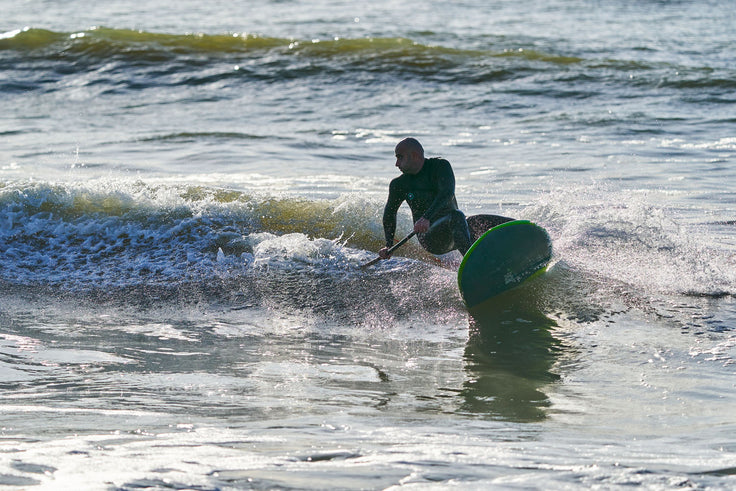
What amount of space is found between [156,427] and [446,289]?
357 centimetres

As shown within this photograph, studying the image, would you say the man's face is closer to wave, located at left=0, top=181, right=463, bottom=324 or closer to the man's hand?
the man's hand

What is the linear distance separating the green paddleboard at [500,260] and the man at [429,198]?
0.43 m

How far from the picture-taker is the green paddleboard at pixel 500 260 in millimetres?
6414

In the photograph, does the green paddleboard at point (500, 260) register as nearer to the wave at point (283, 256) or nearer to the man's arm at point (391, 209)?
the wave at point (283, 256)

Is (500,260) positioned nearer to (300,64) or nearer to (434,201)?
(434,201)

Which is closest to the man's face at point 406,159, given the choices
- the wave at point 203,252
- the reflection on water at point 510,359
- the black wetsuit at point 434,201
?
the black wetsuit at point 434,201

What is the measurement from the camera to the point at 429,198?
6.90 m

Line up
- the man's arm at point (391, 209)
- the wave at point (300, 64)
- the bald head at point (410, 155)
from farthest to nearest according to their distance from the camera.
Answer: the wave at point (300, 64)
the man's arm at point (391, 209)
the bald head at point (410, 155)

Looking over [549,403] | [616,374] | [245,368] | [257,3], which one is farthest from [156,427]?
[257,3]

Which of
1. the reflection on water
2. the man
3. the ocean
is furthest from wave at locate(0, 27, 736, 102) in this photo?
the reflection on water

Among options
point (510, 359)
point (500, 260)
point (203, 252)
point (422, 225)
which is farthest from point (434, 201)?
point (203, 252)

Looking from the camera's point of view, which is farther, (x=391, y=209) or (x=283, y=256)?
(x=283, y=256)

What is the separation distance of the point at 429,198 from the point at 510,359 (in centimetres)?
190

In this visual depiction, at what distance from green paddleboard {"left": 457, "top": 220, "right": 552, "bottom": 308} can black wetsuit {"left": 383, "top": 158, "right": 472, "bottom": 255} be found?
16.9 inches
